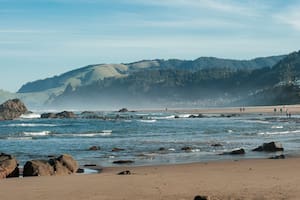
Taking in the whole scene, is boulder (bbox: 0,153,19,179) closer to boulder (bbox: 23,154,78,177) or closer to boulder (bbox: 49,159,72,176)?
boulder (bbox: 23,154,78,177)

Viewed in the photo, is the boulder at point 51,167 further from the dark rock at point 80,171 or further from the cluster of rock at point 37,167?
the dark rock at point 80,171

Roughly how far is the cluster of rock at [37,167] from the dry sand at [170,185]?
1062 millimetres

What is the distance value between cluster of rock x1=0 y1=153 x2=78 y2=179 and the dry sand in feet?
3.48

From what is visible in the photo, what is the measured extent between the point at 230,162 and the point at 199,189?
26.1 feet

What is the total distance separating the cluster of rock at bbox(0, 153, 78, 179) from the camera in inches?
727

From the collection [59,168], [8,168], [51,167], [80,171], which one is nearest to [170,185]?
[59,168]

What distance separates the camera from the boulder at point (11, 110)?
97.4 metres

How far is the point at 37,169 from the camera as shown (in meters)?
18.5

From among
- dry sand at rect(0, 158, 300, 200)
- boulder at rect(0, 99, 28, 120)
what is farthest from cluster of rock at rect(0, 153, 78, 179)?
boulder at rect(0, 99, 28, 120)

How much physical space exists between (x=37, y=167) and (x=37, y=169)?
8 centimetres

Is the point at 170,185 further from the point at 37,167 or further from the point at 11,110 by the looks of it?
the point at 11,110

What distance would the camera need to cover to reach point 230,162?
875 inches

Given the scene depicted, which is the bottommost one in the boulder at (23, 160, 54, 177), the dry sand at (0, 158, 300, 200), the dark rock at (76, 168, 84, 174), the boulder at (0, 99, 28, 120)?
the dark rock at (76, 168, 84, 174)

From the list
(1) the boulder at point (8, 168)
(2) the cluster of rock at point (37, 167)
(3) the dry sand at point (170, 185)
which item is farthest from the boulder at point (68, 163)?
(1) the boulder at point (8, 168)
